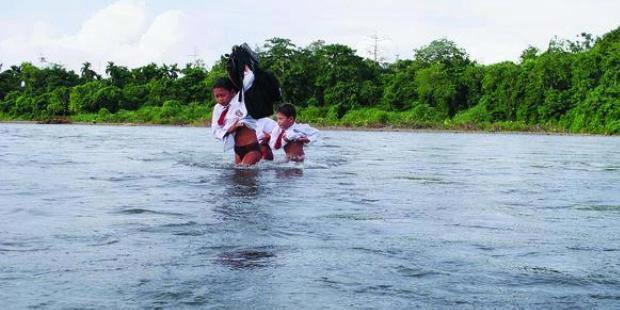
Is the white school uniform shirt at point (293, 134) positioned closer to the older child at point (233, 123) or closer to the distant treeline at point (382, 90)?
the older child at point (233, 123)

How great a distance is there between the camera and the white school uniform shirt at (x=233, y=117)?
10398mm

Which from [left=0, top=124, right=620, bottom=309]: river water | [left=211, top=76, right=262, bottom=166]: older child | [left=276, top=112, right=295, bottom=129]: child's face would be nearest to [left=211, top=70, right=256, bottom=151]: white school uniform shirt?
[left=211, top=76, right=262, bottom=166]: older child

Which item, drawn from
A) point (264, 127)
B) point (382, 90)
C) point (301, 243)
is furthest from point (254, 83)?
point (382, 90)

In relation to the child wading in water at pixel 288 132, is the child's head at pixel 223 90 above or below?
above

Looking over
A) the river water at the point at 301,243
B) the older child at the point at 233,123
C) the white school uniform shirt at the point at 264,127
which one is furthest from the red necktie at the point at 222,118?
the river water at the point at 301,243

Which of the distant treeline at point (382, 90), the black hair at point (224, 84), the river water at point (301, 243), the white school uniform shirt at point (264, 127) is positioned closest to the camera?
the river water at point (301, 243)

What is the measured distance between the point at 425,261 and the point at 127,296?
62.9 inches

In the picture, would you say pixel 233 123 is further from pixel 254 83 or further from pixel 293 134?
pixel 293 134

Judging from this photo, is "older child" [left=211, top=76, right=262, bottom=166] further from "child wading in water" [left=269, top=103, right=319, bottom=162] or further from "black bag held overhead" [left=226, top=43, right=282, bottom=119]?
"child wading in water" [left=269, top=103, right=319, bottom=162]

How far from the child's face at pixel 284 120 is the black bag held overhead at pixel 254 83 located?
0.39m

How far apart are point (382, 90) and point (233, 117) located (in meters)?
60.4

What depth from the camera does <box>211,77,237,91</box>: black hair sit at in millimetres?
10359

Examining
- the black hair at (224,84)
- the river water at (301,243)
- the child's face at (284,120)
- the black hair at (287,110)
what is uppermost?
the black hair at (224,84)

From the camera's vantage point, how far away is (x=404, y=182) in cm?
918
